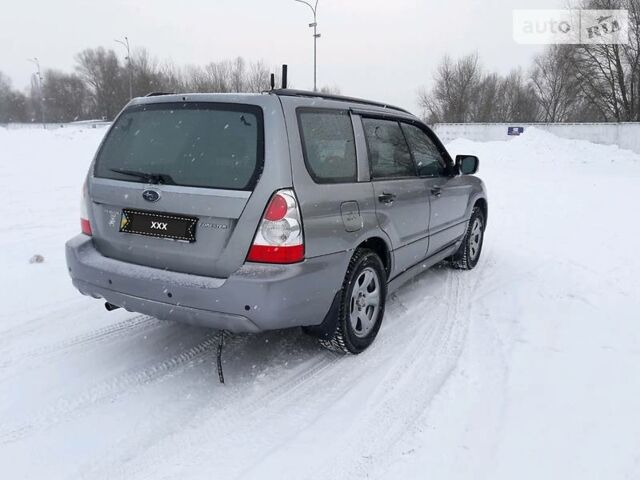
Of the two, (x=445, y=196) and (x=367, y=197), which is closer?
(x=367, y=197)

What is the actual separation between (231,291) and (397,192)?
1.71 m

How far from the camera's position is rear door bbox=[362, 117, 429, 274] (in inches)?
144

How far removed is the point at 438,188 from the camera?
461 centimetres

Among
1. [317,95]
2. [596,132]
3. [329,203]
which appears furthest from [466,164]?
[596,132]

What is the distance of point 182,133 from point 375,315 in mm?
1872

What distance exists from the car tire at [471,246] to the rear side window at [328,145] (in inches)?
102

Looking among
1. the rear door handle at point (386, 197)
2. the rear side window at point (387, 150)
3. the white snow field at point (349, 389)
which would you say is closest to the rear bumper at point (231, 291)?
the white snow field at point (349, 389)

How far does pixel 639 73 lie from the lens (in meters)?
33.8

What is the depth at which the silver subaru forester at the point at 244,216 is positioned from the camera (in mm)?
2748

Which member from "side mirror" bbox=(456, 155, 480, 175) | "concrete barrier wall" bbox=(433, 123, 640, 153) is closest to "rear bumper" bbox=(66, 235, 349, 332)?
"side mirror" bbox=(456, 155, 480, 175)

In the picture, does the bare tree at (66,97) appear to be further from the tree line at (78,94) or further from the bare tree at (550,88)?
the bare tree at (550,88)

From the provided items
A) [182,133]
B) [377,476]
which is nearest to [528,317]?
[377,476]

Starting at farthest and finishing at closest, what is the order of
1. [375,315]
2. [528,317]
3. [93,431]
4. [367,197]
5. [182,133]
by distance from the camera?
[528,317] < [375,315] < [367,197] < [182,133] < [93,431]

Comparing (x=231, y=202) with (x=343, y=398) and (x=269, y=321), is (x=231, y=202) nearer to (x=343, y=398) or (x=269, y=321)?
(x=269, y=321)
